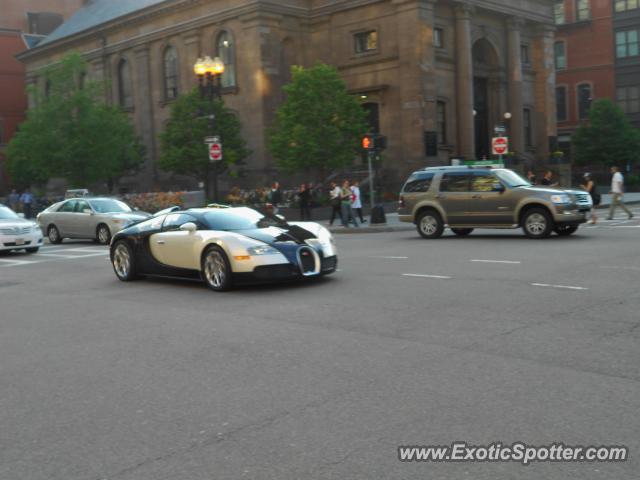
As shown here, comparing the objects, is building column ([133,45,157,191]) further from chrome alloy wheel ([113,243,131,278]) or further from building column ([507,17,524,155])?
chrome alloy wheel ([113,243,131,278])

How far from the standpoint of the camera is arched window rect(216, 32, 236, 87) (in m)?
47.4

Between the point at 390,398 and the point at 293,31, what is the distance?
1710 inches

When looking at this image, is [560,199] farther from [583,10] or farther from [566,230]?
[583,10]

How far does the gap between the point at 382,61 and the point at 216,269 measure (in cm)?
3404

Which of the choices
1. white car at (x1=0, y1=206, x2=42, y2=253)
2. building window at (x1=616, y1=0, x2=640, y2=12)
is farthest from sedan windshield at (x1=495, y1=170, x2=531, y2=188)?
building window at (x1=616, y1=0, x2=640, y2=12)

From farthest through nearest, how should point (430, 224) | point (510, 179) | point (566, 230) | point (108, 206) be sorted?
1. point (108, 206)
2. point (430, 224)
3. point (510, 179)
4. point (566, 230)

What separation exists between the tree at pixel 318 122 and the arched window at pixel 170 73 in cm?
1638

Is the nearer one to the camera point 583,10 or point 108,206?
point 108,206

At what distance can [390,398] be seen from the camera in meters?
5.81

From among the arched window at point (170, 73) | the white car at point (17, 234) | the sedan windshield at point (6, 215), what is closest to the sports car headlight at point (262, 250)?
the white car at point (17, 234)

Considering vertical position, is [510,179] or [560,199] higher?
[510,179]

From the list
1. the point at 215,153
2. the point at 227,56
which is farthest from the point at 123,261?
the point at 227,56

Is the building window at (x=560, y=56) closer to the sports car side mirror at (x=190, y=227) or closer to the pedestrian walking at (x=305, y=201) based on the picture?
the pedestrian walking at (x=305, y=201)

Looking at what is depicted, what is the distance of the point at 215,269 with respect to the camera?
40.7ft
